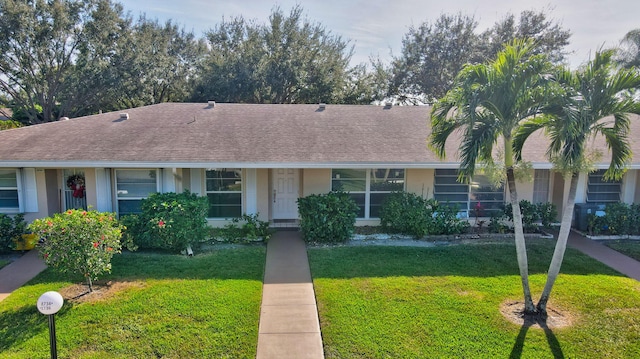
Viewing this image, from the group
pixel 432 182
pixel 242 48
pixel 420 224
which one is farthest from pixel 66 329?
pixel 242 48

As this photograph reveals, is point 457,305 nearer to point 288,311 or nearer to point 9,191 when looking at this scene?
point 288,311

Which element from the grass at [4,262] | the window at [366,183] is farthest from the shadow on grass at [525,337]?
the grass at [4,262]

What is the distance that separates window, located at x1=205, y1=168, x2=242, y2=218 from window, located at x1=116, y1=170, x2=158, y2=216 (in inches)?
59.9

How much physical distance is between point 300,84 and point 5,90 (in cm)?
2025

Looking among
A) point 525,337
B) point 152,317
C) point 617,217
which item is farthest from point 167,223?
point 617,217

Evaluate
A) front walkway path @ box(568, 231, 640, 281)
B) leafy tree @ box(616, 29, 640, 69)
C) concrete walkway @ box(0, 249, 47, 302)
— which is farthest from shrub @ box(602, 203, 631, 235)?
leafy tree @ box(616, 29, 640, 69)

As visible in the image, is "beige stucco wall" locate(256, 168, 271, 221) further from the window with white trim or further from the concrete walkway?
the window with white trim

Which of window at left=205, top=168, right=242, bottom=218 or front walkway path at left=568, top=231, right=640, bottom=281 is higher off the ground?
window at left=205, top=168, right=242, bottom=218

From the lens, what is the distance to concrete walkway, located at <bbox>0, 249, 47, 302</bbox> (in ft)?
23.2

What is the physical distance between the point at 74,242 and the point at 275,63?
23188 millimetres

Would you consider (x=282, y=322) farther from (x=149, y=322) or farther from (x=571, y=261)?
(x=571, y=261)

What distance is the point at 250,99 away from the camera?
28047 mm

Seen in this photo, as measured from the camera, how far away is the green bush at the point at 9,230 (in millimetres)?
8938

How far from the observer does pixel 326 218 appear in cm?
993
